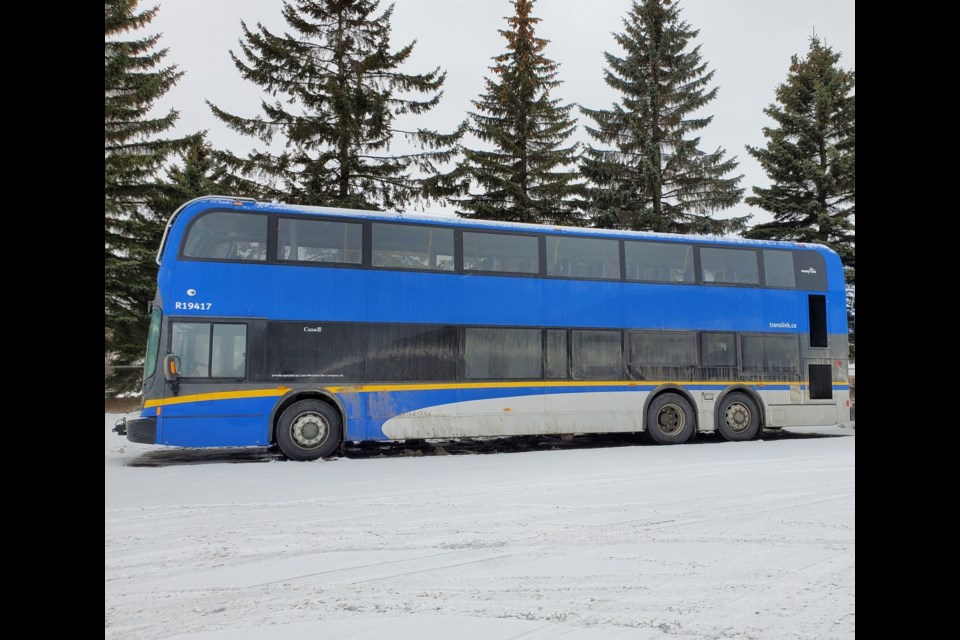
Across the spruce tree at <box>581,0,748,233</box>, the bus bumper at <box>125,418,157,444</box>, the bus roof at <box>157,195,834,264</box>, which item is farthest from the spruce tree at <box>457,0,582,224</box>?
the bus bumper at <box>125,418,157,444</box>

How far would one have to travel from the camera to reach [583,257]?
13.6 m

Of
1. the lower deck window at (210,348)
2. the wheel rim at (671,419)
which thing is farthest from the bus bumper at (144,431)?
the wheel rim at (671,419)

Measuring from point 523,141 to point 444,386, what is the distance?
17994mm

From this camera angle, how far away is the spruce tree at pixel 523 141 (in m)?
26.9

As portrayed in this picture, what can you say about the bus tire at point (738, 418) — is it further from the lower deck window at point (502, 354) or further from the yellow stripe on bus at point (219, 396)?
the yellow stripe on bus at point (219, 396)

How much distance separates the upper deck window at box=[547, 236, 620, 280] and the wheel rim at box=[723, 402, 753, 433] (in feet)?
12.6

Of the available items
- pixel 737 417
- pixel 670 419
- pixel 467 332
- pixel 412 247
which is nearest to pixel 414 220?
pixel 412 247

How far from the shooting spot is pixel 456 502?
24.2 ft

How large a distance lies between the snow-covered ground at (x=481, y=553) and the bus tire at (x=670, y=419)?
3.61 meters

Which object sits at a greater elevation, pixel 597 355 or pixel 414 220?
pixel 414 220

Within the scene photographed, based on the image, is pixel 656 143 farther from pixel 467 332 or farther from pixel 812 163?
pixel 467 332
